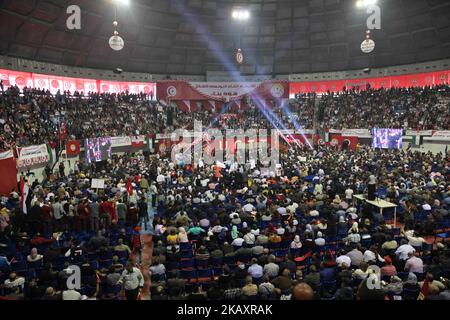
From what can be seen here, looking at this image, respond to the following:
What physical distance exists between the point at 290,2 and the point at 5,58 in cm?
2797

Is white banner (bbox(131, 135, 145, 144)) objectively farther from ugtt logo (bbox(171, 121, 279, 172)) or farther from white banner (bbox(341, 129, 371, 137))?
white banner (bbox(341, 129, 371, 137))

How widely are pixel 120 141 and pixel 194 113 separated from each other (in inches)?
400

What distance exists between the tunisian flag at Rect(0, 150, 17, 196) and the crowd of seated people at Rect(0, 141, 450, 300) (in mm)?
1879

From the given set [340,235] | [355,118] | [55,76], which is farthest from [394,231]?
[55,76]

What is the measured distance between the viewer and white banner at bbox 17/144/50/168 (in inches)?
665

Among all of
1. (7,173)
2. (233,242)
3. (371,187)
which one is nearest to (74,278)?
(233,242)

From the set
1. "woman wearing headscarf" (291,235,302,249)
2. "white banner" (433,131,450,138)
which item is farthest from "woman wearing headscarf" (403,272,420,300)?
"white banner" (433,131,450,138)

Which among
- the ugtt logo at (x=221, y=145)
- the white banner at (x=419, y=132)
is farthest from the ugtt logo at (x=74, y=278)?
the white banner at (x=419, y=132)

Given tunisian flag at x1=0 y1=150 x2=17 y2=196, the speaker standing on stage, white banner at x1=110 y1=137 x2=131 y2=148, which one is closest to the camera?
the speaker standing on stage

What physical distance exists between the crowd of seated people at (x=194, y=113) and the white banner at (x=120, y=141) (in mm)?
1082

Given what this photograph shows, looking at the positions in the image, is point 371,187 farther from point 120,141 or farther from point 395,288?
point 120,141

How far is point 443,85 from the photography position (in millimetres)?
29719

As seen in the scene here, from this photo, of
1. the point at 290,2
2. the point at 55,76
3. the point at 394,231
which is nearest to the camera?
the point at 394,231
